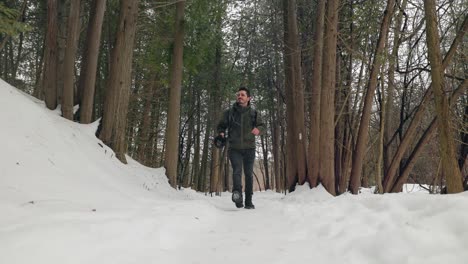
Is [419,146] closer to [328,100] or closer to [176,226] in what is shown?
[328,100]

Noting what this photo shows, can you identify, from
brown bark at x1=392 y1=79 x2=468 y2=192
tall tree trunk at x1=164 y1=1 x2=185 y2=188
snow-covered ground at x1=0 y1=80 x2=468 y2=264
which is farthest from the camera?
tall tree trunk at x1=164 y1=1 x2=185 y2=188

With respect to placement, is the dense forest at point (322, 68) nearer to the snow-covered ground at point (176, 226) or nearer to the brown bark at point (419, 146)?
the brown bark at point (419, 146)

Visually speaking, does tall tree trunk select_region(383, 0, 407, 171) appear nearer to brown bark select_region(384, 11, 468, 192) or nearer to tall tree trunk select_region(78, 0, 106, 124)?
brown bark select_region(384, 11, 468, 192)

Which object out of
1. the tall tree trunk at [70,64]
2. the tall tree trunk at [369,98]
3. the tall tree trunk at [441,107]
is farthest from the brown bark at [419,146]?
the tall tree trunk at [70,64]

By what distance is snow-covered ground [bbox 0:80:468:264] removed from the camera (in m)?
2.22

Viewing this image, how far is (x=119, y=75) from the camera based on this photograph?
7996 mm

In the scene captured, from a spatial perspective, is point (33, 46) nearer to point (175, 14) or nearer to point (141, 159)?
point (141, 159)

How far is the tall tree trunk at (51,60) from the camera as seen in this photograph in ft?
25.6

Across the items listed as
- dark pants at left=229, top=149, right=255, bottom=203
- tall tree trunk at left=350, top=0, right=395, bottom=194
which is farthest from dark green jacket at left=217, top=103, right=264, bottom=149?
tall tree trunk at left=350, top=0, right=395, bottom=194

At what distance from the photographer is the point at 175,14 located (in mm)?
10500

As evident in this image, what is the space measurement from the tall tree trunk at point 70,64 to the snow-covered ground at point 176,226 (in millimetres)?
2306

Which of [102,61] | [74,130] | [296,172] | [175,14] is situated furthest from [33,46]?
[296,172]

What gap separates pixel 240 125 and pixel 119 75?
333 centimetres

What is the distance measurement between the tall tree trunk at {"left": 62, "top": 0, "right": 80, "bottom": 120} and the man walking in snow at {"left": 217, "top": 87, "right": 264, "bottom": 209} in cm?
356
